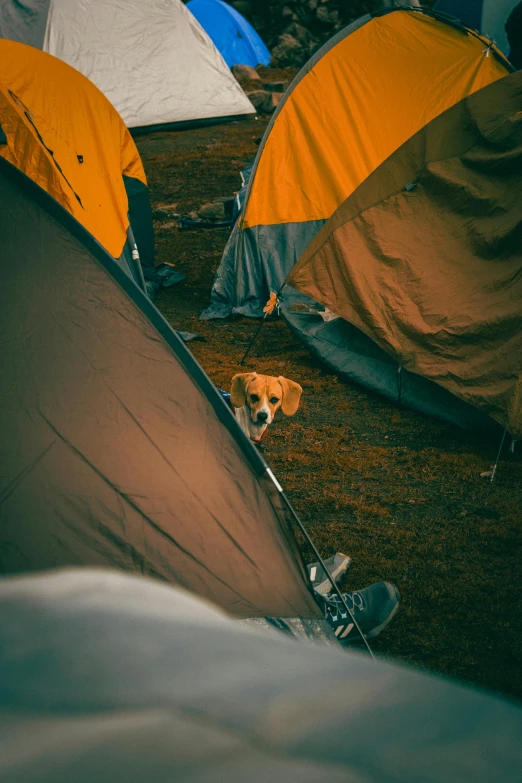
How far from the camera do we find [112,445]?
2.17 m

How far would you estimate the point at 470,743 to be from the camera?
2.35 feet

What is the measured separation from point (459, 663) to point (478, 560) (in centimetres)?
65

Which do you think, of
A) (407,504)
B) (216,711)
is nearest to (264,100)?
(407,504)

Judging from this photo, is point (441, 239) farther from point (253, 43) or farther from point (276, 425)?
point (253, 43)

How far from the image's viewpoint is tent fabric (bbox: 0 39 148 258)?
4555 mm

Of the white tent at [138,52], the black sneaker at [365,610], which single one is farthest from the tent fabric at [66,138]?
the white tent at [138,52]

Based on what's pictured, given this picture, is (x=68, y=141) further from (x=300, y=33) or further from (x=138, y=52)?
(x=300, y=33)

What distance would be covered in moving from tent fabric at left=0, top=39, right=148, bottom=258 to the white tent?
6.75m

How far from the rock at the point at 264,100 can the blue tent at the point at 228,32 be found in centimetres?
301

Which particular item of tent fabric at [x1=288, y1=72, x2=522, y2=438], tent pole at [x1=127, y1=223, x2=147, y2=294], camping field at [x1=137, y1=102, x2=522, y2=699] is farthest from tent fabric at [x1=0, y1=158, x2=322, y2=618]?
tent pole at [x1=127, y1=223, x2=147, y2=294]

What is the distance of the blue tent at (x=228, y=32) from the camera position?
17.0m

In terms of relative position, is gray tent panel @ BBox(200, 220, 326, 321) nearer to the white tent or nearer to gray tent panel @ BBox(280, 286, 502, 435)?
gray tent panel @ BBox(280, 286, 502, 435)

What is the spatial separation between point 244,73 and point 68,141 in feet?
43.3

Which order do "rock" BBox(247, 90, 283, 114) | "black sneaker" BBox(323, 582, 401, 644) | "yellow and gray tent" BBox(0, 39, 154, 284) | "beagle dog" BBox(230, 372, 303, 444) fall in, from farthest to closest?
"rock" BBox(247, 90, 283, 114)
"yellow and gray tent" BBox(0, 39, 154, 284)
"beagle dog" BBox(230, 372, 303, 444)
"black sneaker" BBox(323, 582, 401, 644)
